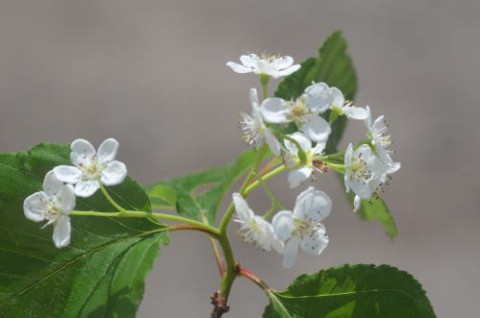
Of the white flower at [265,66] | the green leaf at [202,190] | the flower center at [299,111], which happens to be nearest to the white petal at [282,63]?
the white flower at [265,66]

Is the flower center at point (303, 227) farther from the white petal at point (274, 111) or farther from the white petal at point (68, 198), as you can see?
the white petal at point (68, 198)

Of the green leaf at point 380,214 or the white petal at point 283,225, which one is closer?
the white petal at point 283,225

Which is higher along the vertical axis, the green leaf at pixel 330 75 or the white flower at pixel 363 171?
the green leaf at pixel 330 75

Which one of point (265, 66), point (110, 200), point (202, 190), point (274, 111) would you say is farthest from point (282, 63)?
point (202, 190)


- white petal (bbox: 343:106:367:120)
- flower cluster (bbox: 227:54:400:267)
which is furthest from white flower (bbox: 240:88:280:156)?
white petal (bbox: 343:106:367:120)

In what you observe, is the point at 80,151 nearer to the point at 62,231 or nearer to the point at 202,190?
the point at 62,231

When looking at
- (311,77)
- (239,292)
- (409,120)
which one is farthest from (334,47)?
(409,120)
